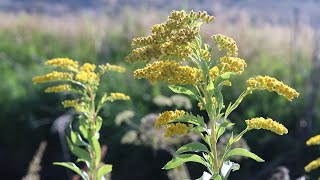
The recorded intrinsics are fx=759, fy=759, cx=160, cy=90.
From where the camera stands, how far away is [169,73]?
228 cm

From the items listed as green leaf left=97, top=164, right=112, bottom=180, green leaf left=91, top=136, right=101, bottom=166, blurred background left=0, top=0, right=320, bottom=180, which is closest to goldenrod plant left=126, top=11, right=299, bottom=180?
green leaf left=97, top=164, right=112, bottom=180

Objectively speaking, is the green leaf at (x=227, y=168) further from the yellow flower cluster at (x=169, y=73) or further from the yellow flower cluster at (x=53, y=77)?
the yellow flower cluster at (x=53, y=77)

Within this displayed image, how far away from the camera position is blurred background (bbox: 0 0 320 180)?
5.76 m

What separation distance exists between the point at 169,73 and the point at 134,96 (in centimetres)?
428

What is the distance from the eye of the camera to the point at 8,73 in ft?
24.8

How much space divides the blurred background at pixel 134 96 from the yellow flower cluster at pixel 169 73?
1545 millimetres

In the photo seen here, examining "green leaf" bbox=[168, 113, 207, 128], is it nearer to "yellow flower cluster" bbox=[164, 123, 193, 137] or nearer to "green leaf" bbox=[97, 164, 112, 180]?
"yellow flower cluster" bbox=[164, 123, 193, 137]

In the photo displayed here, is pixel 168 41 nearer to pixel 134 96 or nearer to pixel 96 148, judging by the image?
pixel 96 148

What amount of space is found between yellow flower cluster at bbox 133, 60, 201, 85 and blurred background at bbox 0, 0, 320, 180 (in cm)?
154

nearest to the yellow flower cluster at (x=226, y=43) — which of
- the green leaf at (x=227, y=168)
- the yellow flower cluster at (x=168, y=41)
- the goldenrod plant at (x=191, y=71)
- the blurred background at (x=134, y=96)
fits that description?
the goldenrod plant at (x=191, y=71)

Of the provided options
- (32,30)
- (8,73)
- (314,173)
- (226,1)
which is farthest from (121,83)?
(226,1)

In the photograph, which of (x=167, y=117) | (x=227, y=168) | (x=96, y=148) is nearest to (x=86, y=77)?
(x=96, y=148)

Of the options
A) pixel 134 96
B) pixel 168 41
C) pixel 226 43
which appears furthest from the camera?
pixel 134 96

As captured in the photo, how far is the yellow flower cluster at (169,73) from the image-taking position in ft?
7.49
